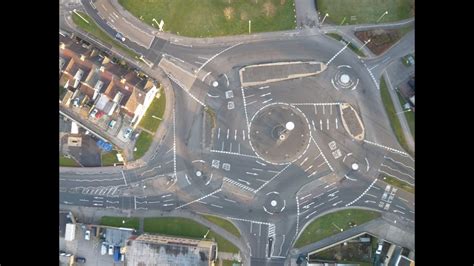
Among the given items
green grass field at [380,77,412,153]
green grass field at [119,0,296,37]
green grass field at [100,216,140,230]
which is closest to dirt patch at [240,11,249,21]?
green grass field at [119,0,296,37]

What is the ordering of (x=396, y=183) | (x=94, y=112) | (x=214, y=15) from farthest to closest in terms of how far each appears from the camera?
(x=94, y=112) → (x=214, y=15) → (x=396, y=183)

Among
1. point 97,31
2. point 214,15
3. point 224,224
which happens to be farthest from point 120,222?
point 214,15

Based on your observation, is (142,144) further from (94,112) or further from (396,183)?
(396,183)

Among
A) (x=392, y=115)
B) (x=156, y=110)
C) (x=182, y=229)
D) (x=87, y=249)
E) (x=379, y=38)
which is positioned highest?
(x=379, y=38)

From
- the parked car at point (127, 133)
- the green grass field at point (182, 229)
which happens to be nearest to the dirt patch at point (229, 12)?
the parked car at point (127, 133)

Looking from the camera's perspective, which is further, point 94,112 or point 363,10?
point 94,112

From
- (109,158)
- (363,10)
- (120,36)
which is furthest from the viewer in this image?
(109,158)

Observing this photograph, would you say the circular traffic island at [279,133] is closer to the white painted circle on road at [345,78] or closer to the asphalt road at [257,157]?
the asphalt road at [257,157]
